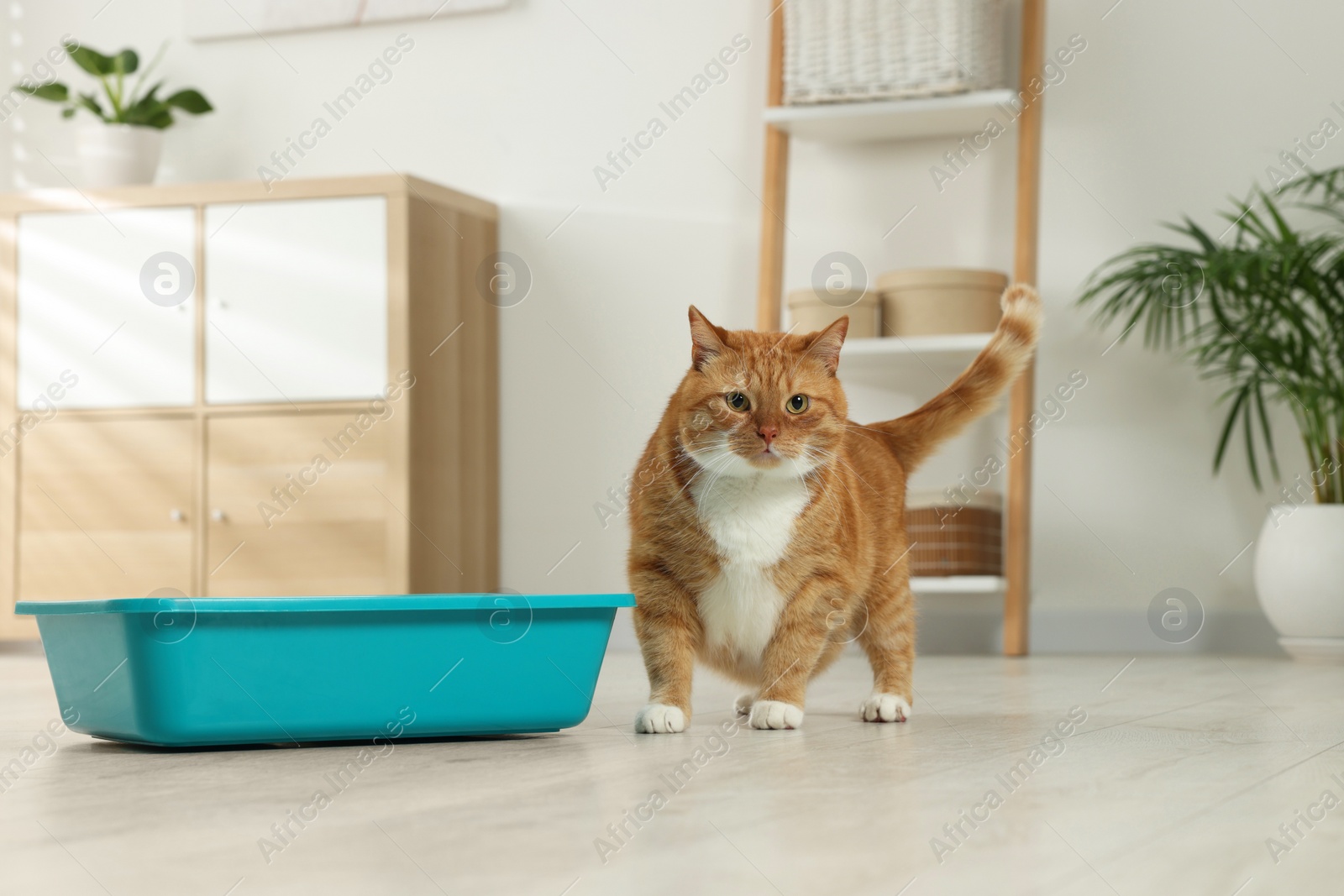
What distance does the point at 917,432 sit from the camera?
1873 mm

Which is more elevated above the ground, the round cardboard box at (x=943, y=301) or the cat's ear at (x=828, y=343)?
the round cardboard box at (x=943, y=301)

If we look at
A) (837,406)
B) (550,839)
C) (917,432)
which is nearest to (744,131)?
(917,432)

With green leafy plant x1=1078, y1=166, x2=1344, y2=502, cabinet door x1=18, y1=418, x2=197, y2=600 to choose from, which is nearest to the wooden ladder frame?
green leafy plant x1=1078, y1=166, x2=1344, y2=502

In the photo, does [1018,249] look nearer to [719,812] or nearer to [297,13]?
[297,13]

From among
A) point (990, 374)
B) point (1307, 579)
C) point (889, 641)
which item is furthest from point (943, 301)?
point (889, 641)

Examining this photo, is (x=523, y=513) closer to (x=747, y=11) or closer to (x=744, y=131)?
(x=744, y=131)

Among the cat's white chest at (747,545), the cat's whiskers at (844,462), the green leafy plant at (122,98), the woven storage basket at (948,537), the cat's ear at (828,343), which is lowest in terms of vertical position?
the woven storage basket at (948,537)

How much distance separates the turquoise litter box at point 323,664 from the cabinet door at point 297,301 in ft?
5.91

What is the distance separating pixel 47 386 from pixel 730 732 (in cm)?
255

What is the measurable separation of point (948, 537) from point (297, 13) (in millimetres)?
2355

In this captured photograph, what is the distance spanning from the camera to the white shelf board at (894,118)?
3.07 metres

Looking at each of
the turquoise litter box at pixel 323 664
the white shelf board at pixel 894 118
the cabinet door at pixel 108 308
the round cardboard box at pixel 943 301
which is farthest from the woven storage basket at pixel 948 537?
the cabinet door at pixel 108 308

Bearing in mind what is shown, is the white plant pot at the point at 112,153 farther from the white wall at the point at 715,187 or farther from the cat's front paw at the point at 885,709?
the cat's front paw at the point at 885,709

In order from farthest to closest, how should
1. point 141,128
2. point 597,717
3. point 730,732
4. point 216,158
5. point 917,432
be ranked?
point 216,158 → point 141,128 → point 917,432 → point 597,717 → point 730,732
